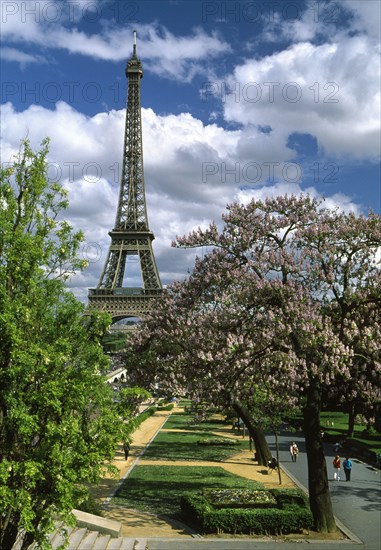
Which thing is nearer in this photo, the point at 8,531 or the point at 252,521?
the point at 8,531

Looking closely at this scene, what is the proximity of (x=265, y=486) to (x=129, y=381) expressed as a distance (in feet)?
38.4

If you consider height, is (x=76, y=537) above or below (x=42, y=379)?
below

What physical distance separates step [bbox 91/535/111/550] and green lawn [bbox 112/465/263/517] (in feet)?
14.5

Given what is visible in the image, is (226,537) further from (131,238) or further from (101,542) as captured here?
(131,238)

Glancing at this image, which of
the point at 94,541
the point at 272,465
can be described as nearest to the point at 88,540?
the point at 94,541

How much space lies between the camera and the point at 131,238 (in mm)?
101500

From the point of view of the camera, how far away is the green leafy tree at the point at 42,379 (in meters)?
9.76

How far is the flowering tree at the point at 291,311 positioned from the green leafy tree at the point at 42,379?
19.2ft

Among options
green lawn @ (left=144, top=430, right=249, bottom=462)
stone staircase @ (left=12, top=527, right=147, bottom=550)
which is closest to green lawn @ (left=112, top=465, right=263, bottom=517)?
green lawn @ (left=144, top=430, right=249, bottom=462)

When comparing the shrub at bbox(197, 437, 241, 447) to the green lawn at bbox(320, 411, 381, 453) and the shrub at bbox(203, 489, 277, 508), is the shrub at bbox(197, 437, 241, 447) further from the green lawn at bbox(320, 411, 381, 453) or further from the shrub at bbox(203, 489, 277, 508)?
the shrub at bbox(203, 489, 277, 508)

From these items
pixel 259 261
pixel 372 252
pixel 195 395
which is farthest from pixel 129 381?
pixel 372 252

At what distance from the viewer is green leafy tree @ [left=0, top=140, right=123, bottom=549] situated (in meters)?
9.76

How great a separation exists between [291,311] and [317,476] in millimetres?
6635

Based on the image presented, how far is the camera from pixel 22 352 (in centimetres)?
998
